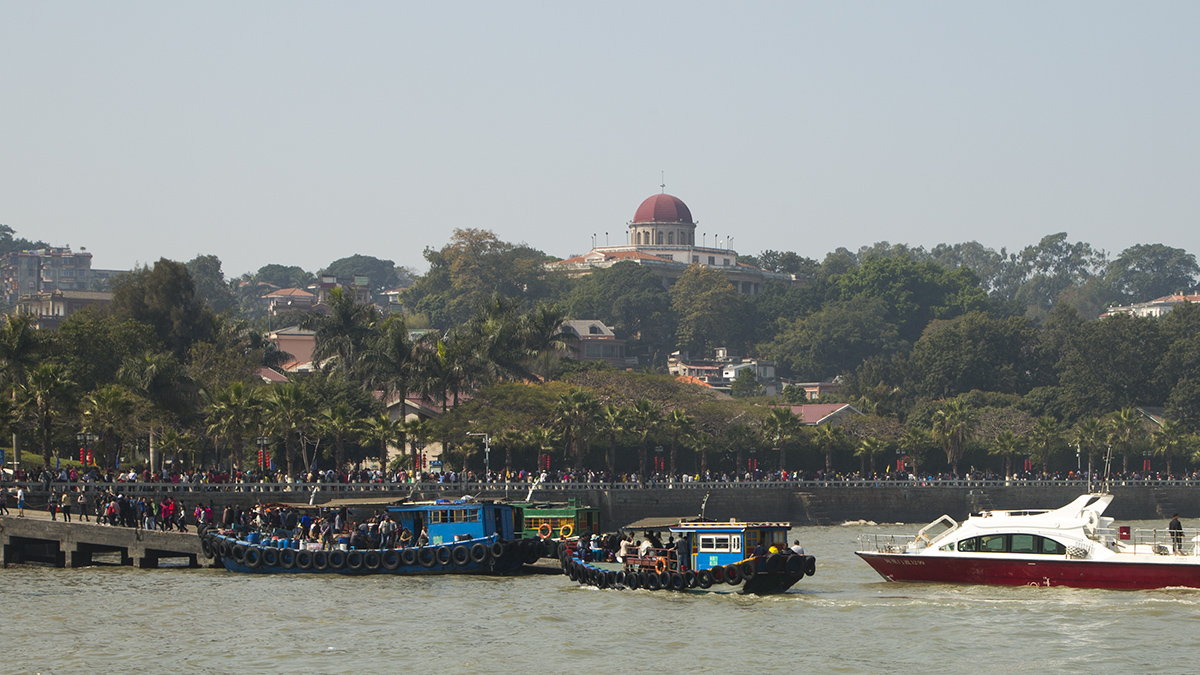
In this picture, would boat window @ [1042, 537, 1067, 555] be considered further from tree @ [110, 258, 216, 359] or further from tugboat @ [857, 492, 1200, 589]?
tree @ [110, 258, 216, 359]

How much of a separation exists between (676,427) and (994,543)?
45.0 m

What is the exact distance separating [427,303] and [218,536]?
131 m

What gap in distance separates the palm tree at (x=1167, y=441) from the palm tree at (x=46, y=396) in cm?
7388

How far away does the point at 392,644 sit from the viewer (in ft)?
124

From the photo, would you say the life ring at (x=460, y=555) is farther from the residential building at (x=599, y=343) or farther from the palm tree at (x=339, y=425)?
the residential building at (x=599, y=343)

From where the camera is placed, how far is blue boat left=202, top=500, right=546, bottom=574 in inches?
1969

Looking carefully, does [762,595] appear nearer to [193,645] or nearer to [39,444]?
[193,645]

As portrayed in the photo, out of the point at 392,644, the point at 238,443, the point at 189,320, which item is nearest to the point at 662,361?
the point at 189,320

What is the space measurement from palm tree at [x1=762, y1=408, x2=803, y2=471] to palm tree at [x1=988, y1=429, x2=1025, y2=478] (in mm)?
15983

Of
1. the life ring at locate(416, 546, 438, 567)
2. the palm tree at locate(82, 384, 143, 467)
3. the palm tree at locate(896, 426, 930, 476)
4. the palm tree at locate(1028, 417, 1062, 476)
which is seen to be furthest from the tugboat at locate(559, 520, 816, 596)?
the palm tree at locate(1028, 417, 1062, 476)

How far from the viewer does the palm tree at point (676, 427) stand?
293 feet

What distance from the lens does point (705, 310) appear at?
178m

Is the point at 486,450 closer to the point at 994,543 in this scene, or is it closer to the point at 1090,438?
the point at 994,543

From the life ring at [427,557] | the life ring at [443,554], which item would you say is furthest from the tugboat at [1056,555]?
the life ring at [427,557]
